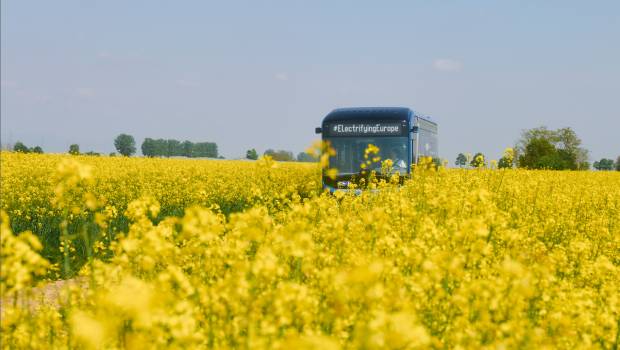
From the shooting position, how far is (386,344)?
2.72m

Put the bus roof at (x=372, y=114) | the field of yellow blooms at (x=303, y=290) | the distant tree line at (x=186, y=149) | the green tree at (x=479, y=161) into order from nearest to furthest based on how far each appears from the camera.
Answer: the field of yellow blooms at (x=303, y=290)
the green tree at (x=479, y=161)
the bus roof at (x=372, y=114)
the distant tree line at (x=186, y=149)

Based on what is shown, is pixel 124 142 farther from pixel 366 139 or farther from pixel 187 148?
pixel 366 139

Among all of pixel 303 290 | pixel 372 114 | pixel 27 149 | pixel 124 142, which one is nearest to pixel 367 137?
pixel 372 114

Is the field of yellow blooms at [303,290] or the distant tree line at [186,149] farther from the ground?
the distant tree line at [186,149]

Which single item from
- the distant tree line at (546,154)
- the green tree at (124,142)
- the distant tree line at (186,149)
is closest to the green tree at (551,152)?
the distant tree line at (546,154)

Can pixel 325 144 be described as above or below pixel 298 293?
above

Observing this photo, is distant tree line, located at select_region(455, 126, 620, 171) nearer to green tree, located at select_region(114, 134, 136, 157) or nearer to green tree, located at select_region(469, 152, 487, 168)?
green tree, located at select_region(469, 152, 487, 168)

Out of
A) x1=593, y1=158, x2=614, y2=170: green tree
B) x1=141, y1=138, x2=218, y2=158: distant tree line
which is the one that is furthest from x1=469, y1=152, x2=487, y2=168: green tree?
x1=593, y1=158, x2=614, y2=170: green tree

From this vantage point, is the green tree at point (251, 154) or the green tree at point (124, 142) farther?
the green tree at point (124, 142)

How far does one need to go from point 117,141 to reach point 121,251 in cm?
12994

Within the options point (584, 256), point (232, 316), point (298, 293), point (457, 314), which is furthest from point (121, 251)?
point (584, 256)

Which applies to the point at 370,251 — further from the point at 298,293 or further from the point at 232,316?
the point at 298,293

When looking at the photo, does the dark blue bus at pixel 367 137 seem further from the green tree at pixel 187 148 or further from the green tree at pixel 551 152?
the green tree at pixel 187 148

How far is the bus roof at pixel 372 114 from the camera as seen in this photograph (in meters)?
16.8
